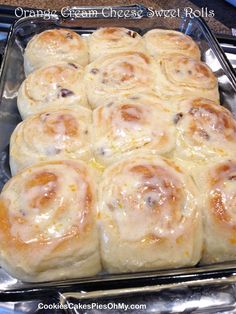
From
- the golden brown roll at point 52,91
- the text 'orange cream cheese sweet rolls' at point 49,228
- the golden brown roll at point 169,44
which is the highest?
the golden brown roll at point 169,44

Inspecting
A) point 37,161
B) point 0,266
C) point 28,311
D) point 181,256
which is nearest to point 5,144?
point 37,161

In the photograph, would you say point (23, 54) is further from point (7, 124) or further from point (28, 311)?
point (28, 311)

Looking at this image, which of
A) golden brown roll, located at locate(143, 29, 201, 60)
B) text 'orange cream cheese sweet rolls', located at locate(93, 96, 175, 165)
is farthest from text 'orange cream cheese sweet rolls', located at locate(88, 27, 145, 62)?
text 'orange cream cheese sweet rolls', located at locate(93, 96, 175, 165)

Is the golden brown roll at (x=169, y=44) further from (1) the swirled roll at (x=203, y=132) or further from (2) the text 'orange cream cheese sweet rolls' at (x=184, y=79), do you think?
(1) the swirled roll at (x=203, y=132)

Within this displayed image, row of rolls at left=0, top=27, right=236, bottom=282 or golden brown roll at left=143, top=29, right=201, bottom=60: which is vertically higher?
golden brown roll at left=143, top=29, right=201, bottom=60

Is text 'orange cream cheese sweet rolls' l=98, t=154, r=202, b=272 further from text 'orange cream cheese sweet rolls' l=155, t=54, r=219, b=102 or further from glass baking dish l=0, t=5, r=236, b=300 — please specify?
text 'orange cream cheese sweet rolls' l=155, t=54, r=219, b=102

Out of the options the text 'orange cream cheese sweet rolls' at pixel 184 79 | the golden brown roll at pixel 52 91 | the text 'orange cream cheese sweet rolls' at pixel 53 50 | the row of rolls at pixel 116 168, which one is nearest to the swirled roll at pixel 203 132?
the row of rolls at pixel 116 168
